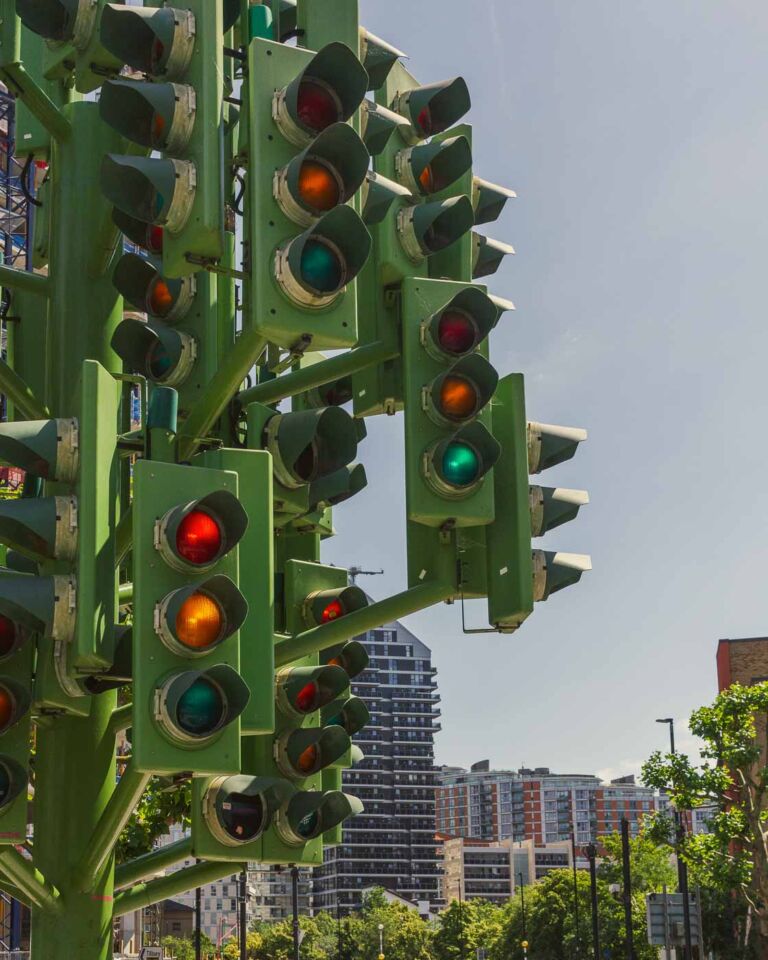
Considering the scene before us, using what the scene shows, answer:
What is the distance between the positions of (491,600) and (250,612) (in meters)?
1.68

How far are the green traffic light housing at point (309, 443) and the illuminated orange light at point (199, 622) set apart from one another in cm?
197

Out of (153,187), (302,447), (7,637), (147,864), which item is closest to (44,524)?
(7,637)

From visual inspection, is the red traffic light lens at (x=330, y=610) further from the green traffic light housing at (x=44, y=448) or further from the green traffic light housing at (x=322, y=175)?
the green traffic light housing at (x=322, y=175)

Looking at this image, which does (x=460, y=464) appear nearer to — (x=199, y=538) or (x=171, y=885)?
(x=199, y=538)

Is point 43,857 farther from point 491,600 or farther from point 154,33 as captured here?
point 154,33

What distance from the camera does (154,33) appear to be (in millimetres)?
5520

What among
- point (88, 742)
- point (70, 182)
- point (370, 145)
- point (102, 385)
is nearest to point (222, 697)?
point (102, 385)

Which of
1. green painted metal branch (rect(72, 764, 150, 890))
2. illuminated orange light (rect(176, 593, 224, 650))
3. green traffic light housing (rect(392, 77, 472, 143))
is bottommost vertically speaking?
green painted metal branch (rect(72, 764, 150, 890))

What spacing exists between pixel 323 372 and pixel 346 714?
218 centimetres

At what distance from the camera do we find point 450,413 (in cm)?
Answer: 612

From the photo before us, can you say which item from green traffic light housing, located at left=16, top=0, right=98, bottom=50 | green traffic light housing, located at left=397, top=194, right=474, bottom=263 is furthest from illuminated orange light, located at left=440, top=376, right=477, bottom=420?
green traffic light housing, located at left=16, top=0, right=98, bottom=50

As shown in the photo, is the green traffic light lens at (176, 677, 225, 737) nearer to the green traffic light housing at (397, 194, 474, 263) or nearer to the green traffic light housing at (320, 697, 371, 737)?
the green traffic light housing at (397, 194, 474, 263)

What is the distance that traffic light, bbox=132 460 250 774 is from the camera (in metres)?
4.77

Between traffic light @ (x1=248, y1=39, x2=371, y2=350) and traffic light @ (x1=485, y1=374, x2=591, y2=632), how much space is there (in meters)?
1.67
